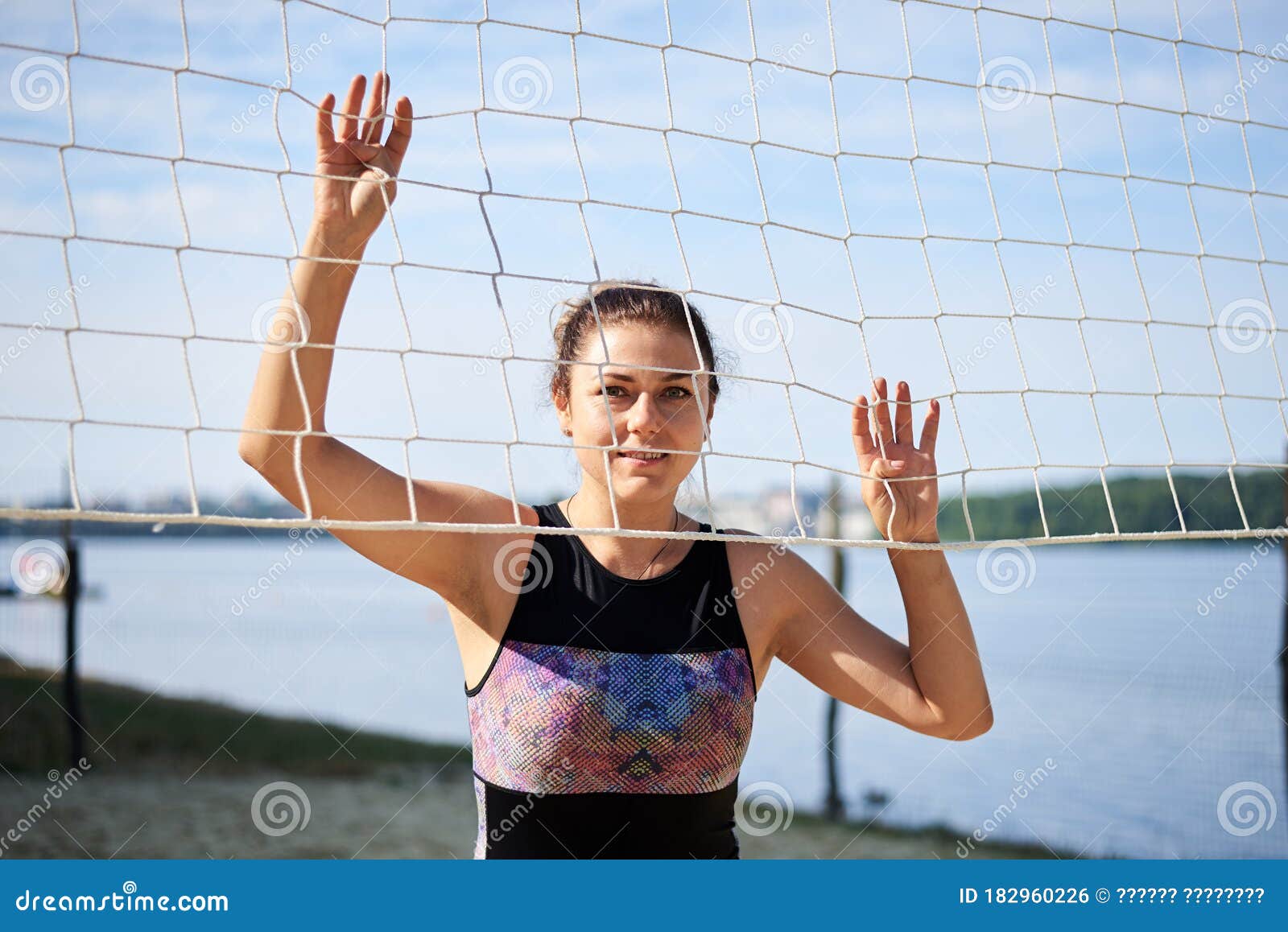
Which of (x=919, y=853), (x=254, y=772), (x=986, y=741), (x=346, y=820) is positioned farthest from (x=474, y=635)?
(x=986, y=741)

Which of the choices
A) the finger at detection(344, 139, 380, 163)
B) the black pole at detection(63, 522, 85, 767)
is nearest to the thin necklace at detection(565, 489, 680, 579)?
the finger at detection(344, 139, 380, 163)

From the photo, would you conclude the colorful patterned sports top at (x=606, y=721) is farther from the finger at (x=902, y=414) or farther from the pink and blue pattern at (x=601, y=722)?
the finger at (x=902, y=414)

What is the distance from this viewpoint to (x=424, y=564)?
223cm

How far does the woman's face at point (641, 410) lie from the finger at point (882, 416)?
402 millimetres

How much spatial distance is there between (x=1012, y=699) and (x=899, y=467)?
1650cm

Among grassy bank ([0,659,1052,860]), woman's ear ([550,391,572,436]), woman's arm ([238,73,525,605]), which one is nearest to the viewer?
woman's arm ([238,73,525,605])

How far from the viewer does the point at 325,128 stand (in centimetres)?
220

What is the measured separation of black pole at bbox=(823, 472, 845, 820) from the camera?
10.7m

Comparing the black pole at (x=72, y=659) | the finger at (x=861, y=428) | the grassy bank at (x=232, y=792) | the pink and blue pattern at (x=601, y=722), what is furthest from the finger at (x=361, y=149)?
the black pole at (x=72, y=659)

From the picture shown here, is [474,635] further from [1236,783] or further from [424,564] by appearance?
[1236,783]

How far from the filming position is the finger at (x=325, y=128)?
2.19 metres

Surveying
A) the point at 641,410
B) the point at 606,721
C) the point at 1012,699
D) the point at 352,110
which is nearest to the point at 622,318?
the point at 641,410

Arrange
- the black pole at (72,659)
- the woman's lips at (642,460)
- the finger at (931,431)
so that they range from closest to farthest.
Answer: the woman's lips at (642,460) → the finger at (931,431) → the black pole at (72,659)

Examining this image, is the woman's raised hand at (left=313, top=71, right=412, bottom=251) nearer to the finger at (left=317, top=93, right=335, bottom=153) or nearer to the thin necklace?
the finger at (left=317, top=93, right=335, bottom=153)
